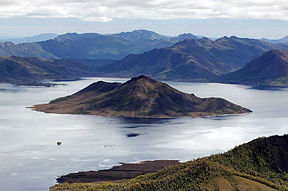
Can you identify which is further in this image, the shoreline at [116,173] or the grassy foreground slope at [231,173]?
the shoreline at [116,173]

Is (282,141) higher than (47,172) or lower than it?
higher

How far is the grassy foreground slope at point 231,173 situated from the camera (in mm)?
125312

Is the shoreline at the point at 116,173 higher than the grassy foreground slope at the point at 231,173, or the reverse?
the grassy foreground slope at the point at 231,173

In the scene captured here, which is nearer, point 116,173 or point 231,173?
point 231,173

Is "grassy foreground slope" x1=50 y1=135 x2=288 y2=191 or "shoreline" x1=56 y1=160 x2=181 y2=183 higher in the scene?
"grassy foreground slope" x1=50 y1=135 x2=288 y2=191

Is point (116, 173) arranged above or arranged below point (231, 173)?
below

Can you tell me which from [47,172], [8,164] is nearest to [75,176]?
[47,172]

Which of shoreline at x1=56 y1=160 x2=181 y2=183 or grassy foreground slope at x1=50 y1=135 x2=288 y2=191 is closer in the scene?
grassy foreground slope at x1=50 y1=135 x2=288 y2=191

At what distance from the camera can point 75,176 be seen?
574ft

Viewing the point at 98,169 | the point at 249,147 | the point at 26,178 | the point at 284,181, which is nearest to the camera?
the point at 284,181

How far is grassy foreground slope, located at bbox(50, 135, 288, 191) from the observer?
4934 inches

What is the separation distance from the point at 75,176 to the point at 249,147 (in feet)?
197

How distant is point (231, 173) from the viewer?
5089 inches

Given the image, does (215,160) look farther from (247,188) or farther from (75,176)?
(75,176)
